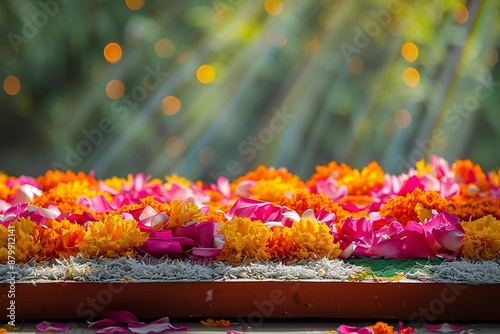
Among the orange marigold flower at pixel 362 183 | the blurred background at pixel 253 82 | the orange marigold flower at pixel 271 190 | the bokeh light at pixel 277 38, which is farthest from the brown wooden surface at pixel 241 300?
the bokeh light at pixel 277 38

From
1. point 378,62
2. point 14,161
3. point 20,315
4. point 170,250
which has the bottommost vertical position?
point 14,161

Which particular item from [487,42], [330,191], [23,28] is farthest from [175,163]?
[330,191]

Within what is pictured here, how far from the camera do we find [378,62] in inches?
196

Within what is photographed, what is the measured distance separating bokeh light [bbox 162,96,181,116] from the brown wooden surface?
3.20m

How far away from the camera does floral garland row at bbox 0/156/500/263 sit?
6.38 feet

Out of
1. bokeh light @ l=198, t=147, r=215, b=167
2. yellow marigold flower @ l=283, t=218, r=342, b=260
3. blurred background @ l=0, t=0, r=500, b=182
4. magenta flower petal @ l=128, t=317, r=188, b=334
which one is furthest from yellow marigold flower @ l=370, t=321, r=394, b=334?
bokeh light @ l=198, t=147, r=215, b=167

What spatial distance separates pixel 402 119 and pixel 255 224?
3.23m

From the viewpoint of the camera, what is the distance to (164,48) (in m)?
4.93

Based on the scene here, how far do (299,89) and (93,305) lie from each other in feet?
10.9

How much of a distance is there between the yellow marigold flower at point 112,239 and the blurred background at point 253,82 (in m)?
2.98

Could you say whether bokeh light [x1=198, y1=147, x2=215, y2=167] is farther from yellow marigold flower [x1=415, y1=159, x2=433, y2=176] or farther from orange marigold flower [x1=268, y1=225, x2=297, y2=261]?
orange marigold flower [x1=268, y1=225, x2=297, y2=261]

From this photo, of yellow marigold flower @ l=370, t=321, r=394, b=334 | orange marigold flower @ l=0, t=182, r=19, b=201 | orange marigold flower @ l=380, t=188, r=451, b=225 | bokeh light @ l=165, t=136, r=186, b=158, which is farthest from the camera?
bokeh light @ l=165, t=136, r=186, b=158

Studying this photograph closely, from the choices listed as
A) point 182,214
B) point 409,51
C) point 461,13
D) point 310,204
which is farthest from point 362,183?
point 461,13

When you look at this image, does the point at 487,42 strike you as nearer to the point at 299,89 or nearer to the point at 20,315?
the point at 299,89
